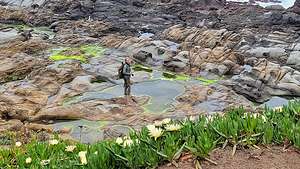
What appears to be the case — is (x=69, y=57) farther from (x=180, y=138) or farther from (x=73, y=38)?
(x=180, y=138)

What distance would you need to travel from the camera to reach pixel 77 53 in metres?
34.9

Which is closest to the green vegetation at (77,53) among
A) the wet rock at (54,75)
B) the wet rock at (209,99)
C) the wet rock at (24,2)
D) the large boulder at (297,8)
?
the wet rock at (54,75)

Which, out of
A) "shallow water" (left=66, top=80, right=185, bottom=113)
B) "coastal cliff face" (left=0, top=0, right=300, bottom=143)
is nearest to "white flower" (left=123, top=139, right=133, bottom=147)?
"coastal cliff face" (left=0, top=0, right=300, bottom=143)

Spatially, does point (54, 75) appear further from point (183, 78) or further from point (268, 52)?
point (268, 52)

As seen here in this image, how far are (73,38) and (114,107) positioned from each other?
64.2 feet

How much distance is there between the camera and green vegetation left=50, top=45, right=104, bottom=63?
33881mm

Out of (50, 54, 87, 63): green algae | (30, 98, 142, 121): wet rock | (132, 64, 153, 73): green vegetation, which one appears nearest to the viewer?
(30, 98, 142, 121): wet rock

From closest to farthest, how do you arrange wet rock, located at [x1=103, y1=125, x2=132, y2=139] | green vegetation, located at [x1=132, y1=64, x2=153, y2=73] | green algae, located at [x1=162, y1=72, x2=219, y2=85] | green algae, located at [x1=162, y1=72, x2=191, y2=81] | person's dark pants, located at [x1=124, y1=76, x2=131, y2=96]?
wet rock, located at [x1=103, y1=125, x2=132, y2=139] → person's dark pants, located at [x1=124, y1=76, x2=131, y2=96] → green algae, located at [x1=162, y1=72, x2=219, y2=85] → green algae, located at [x1=162, y1=72, x2=191, y2=81] → green vegetation, located at [x1=132, y1=64, x2=153, y2=73]

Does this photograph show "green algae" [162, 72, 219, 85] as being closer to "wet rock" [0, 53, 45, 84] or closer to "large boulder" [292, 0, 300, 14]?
"wet rock" [0, 53, 45, 84]

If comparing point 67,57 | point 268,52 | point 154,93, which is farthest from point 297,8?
point 154,93

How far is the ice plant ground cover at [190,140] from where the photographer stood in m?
5.83

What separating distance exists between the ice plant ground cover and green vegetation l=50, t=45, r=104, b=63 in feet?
87.9

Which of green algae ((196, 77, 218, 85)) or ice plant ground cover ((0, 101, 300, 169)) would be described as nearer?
ice plant ground cover ((0, 101, 300, 169))

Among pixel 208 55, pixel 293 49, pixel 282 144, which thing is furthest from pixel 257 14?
pixel 282 144
